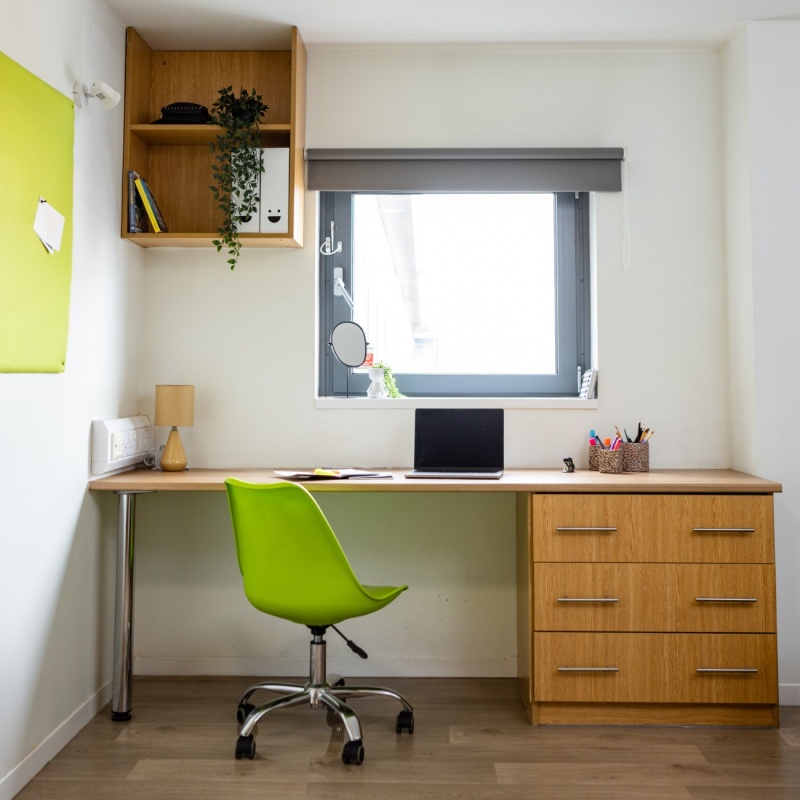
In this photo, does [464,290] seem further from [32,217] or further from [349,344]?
[32,217]

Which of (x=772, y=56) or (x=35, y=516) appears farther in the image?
(x=772, y=56)

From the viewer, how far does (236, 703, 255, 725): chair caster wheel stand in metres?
2.46

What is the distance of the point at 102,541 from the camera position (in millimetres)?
2650

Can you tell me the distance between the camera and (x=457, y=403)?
9.82 ft

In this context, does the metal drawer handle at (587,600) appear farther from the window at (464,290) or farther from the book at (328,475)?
the window at (464,290)

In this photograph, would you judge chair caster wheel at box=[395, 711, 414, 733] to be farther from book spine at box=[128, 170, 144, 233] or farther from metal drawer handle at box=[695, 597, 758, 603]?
book spine at box=[128, 170, 144, 233]

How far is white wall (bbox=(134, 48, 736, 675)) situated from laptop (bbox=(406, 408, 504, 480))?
0.59 feet

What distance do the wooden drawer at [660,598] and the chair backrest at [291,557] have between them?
2.13 ft

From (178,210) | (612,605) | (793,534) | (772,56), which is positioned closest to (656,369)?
(793,534)

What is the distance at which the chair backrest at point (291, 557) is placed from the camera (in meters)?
2.16

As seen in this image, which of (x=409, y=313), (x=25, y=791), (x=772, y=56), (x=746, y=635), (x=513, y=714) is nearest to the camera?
(x=25, y=791)

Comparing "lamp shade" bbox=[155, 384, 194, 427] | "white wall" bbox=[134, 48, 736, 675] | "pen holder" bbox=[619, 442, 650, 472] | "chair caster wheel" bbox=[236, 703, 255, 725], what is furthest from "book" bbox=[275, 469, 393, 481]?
"pen holder" bbox=[619, 442, 650, 472]

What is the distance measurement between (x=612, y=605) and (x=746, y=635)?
432 mm

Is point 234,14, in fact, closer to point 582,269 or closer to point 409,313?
point 409,313
